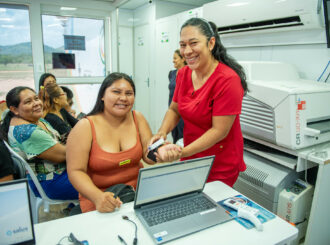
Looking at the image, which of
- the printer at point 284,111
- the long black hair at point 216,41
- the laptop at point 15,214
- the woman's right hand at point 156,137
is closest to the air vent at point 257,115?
the printer at point 284,111

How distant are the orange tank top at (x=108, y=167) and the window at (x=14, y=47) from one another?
3.78 m

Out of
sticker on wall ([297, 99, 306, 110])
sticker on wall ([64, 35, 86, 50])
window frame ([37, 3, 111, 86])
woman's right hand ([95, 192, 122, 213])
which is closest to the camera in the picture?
woman's right hand ([95, 192, 122, 213])

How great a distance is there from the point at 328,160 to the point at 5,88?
4.75 meters

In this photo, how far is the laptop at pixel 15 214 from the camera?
82 centimetres

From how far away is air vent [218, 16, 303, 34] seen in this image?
2.07 m

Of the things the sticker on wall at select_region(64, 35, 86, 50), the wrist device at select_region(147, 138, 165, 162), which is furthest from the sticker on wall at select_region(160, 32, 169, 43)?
the wrist device at select_region(147, 138, 165, 162)

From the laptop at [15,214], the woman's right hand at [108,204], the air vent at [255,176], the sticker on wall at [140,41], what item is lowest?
the air vent at [255,176]

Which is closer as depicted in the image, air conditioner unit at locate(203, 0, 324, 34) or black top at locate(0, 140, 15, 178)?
black top at locate(0, 140, 15, 178)

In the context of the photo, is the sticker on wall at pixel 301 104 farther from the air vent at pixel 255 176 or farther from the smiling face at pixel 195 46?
the smiling face at pixel 195 46

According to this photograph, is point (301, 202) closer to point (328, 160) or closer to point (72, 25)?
point (328, 160)

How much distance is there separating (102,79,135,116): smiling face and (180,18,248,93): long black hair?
456 mm

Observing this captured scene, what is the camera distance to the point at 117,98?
4.56 ft

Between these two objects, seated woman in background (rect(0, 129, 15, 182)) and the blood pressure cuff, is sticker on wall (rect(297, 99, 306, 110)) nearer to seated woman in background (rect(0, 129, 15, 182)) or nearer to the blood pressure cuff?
the blood pressure cuff

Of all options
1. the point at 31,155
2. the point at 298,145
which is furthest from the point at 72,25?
the point at 298,145
